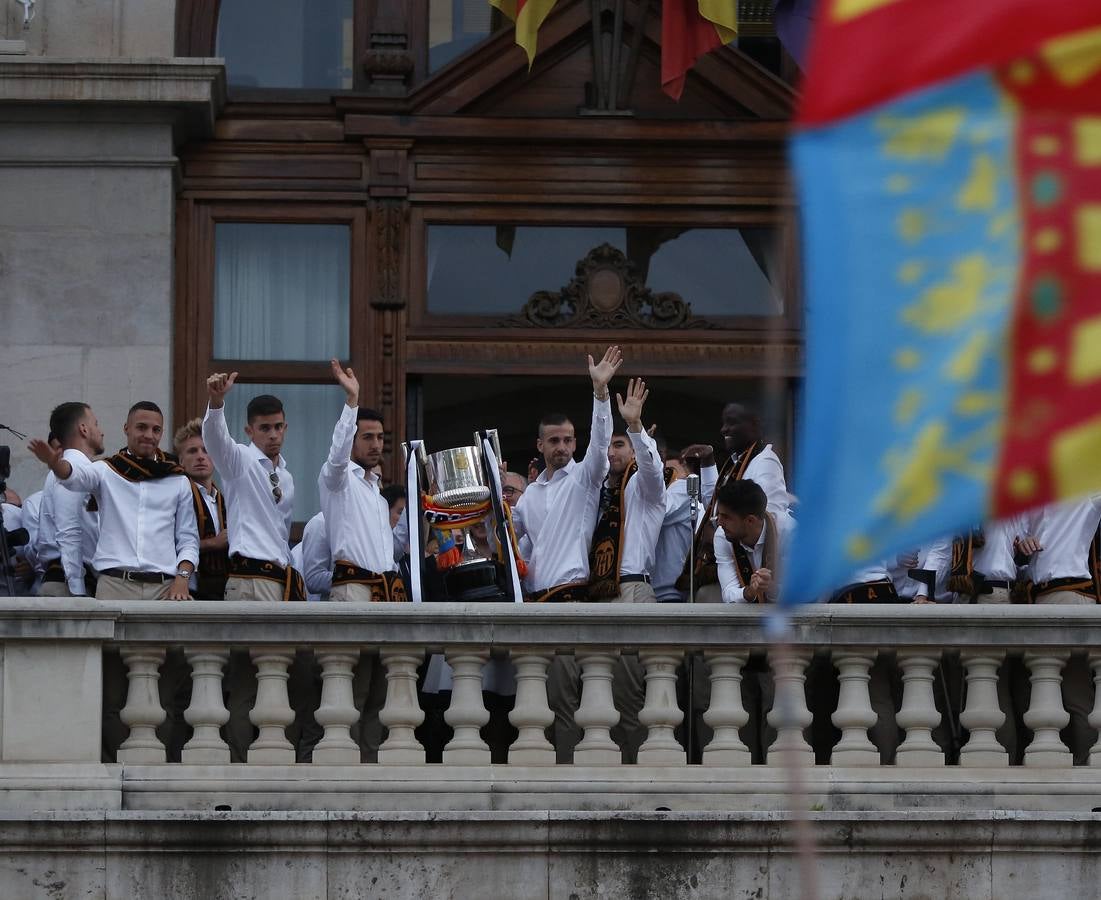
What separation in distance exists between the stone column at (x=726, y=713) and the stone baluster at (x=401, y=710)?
1.37 metres

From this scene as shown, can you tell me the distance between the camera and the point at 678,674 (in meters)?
13.2

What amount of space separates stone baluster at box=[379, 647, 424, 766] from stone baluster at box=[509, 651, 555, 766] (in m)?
0.45

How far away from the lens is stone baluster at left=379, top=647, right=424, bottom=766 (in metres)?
12.5

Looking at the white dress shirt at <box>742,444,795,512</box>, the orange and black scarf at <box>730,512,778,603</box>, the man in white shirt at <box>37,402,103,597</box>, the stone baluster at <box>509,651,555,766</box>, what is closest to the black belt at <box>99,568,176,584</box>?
the man in white shirt at <box>37,402,103,597</box>

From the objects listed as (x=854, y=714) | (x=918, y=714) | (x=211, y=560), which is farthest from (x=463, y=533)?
(x=918, y=714)

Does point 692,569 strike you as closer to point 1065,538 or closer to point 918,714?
point 918,714

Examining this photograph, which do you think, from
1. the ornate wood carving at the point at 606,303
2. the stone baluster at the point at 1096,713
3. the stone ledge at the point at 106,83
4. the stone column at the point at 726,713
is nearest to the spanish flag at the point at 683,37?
the ornate wood carving at the point at 606,303

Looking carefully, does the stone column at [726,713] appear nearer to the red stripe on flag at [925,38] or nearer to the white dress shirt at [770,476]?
the white dress shirt at [770,476]

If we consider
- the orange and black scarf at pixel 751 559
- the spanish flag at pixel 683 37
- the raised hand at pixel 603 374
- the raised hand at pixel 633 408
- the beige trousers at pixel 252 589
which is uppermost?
the spanish flag at pixel 683 37

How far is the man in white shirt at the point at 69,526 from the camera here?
1332 centimetres

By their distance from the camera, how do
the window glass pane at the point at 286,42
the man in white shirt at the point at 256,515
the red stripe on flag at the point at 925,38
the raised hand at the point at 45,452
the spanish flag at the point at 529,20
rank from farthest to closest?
the window glass pane at the point at 286,42
the spanish flag at the point at 529,20
the man in white shirt at the point at 256,515
the raised hand at the point at 45,452
the red stripe on flag at the point at 925,38

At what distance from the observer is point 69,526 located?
1334cm

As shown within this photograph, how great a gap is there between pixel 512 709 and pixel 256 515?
5.15 feet

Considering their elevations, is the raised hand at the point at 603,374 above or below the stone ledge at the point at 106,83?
below
